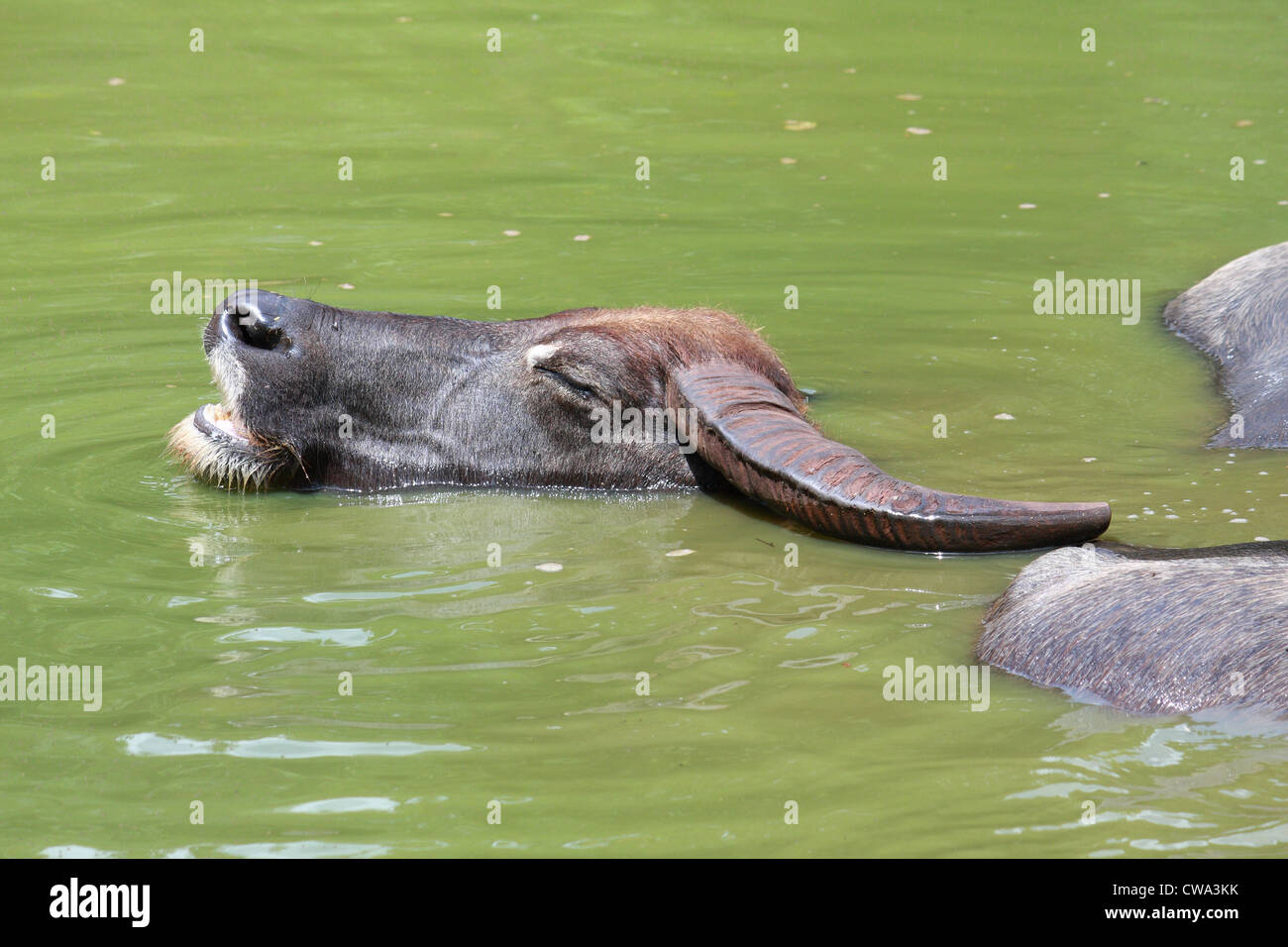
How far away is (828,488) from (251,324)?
263cm

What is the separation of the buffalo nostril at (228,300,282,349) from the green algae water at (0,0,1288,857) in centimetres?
74

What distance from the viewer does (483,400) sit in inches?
299

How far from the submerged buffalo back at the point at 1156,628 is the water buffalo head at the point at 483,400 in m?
1.55

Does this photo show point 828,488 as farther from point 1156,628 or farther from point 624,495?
point 1156,628

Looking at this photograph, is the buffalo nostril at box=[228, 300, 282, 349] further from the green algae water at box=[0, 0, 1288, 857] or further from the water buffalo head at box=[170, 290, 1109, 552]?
the green algae water at box=[0, 0, 1288, 857]

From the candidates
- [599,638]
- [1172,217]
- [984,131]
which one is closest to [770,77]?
[984,131]

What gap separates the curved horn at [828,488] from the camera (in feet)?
21.0

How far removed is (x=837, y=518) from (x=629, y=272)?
15.1 ft

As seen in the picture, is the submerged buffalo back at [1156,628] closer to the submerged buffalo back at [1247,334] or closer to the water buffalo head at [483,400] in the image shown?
the water buffalo head at [483,400]

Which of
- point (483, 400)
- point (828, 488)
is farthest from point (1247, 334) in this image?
point (483, 400)

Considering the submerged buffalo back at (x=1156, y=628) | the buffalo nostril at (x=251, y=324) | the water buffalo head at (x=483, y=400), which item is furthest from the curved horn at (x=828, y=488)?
the buffalo nostril at (x=251, y=324)
